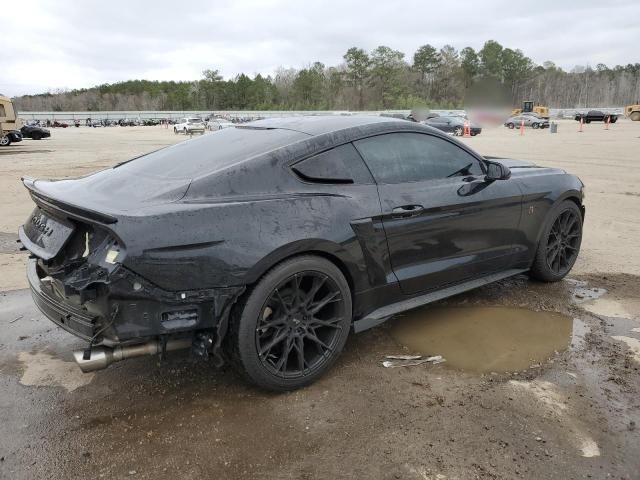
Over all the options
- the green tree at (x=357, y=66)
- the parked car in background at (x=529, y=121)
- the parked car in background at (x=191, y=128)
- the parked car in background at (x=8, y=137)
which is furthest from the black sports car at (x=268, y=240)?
A: the green tree at (x=357, y=66)

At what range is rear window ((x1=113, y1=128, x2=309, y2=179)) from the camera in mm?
3074

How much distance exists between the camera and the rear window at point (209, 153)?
10.1 ft

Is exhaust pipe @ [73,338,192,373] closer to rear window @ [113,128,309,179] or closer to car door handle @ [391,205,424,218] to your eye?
rear window @ [113,128,309,179]

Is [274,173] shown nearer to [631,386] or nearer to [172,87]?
[631,386]

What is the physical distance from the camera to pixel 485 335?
12.3 ft

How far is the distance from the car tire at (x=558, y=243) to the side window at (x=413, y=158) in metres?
1.04

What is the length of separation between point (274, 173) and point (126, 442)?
1.59 meters

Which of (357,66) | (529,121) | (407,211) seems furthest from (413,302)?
(357,66)

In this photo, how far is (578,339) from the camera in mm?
3699

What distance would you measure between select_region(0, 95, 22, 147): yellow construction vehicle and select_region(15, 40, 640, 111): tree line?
2115 centimetres

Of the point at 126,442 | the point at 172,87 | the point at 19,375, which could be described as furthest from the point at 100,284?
the point at 172,87

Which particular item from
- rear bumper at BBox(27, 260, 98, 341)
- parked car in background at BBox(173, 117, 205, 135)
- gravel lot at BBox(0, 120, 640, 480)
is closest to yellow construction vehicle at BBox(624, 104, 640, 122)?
parked car in background at BBox(173, 117, 205, 135)

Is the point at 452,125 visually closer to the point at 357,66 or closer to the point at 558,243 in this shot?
the point at 558,243

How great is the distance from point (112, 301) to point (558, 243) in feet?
12.6
